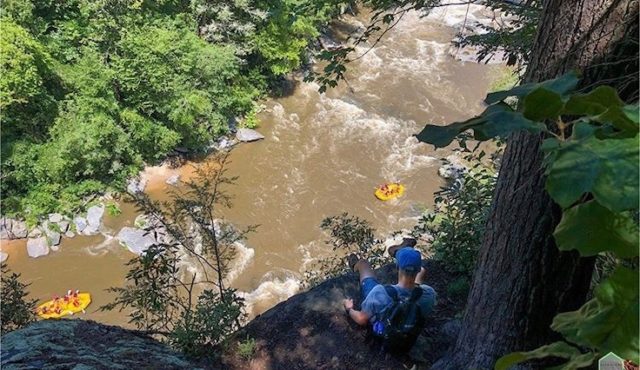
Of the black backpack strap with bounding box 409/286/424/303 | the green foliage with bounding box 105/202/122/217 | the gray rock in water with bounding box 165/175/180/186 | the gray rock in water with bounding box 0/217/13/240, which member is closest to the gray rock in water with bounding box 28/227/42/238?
the gray rock in water with bounding box 0/217/13/240

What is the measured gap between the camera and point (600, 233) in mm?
464

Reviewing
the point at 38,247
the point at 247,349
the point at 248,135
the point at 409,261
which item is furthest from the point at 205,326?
the point at 248,135

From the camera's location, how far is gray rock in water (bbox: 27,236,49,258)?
8891 mm

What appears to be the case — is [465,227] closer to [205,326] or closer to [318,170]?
[205,326]

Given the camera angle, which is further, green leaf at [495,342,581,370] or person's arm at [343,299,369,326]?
person's arm at [343,299,369,326]

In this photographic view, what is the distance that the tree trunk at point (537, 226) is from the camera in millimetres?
1275

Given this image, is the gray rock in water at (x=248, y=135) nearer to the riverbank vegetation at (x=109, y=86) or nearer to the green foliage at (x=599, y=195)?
the riverbank vegetation at (x=109, y=86)

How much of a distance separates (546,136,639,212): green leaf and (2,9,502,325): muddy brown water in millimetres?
7733

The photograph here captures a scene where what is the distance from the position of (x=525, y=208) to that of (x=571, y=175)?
1.22 meters

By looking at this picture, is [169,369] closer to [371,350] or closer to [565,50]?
[371,350]

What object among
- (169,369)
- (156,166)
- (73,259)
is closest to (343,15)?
(156,166)

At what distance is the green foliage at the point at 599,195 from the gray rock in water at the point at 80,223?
32.8 feet

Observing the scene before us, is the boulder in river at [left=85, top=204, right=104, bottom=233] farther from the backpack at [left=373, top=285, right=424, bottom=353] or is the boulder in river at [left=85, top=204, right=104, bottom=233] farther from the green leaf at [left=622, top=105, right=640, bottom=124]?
the green leaf at [left=622, top=105, right=640, bottom=124]

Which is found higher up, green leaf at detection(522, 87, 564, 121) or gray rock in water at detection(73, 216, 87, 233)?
gray rock in water at detection(73, 216, 87, 233)
